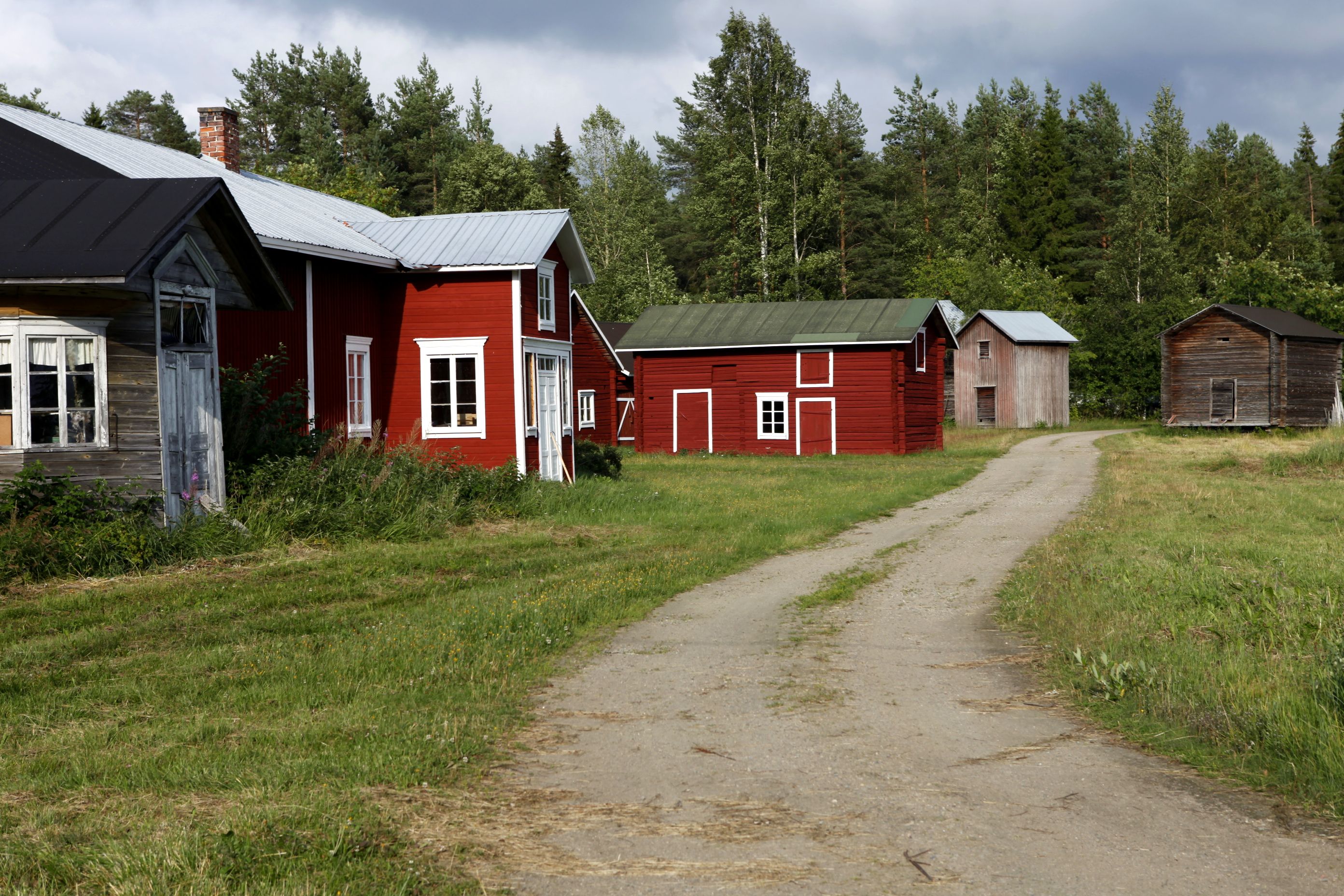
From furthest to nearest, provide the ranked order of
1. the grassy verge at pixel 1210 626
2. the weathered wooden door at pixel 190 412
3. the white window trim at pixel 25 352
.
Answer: the weathered wooden door at pixel 190 412 → the white window trim at pixel 25 352 → the grassy verge at pixel 1210 626

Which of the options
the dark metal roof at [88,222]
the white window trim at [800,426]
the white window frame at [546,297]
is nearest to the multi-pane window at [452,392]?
the white window frame at [546,297]

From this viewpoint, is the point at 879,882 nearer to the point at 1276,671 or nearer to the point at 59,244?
the point at 1276,671

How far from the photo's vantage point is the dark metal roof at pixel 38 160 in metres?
15.6

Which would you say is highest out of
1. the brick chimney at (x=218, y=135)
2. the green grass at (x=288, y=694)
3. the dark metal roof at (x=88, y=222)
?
the brick chimney at (x=218, y=135)

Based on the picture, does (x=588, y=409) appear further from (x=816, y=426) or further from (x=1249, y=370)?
(x=1249, y=370)

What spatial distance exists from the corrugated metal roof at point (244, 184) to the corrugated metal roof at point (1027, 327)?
36.3 metres

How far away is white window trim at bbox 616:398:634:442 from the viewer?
47.7m

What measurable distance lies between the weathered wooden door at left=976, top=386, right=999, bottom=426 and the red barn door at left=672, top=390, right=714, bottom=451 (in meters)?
20.1

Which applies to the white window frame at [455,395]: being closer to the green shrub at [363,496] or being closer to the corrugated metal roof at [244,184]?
the corrugated metal roof at [244,184]

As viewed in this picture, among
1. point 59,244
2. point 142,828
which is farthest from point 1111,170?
point 142,828

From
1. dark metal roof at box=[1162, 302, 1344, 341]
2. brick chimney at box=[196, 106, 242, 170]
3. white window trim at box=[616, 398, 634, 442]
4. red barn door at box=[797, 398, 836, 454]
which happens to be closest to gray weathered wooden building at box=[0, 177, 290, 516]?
brick chimney at box=[196, 106, 242, 170]

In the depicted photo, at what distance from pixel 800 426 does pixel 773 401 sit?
1.35m

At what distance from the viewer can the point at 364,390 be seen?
2094 centimetres

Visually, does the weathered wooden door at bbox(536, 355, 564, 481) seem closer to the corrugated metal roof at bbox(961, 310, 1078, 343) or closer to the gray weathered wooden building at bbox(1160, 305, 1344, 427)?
the gray weathered wooden building at bbox(1160, 305, 1344, 427)
